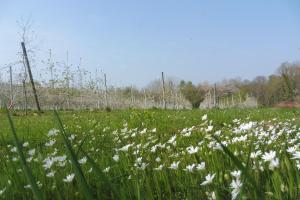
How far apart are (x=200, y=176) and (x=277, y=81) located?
60.9m

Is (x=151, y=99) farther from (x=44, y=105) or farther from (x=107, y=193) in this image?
(x=107, y=193)

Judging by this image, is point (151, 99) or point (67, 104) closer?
point (67, 104)

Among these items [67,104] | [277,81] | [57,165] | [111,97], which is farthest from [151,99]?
[57,165]

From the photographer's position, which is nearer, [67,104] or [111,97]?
[67,104]

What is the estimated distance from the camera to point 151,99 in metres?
43.7

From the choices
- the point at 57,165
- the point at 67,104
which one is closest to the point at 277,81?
the point at 67,104

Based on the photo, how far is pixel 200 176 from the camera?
2.21 meters

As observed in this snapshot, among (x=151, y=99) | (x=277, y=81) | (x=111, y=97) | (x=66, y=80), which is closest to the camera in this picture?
(x=66, y=80)

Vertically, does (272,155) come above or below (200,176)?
above

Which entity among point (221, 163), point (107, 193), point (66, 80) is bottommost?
point (107, 193)

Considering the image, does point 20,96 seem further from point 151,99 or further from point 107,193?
point 107,193

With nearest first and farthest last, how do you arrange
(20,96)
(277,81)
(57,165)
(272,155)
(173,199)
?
(272,155), (173,199), (57,165), (20,96), (277,81)

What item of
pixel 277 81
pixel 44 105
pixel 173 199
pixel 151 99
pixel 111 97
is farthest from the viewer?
pixel 277 81

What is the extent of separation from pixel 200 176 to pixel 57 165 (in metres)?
0.97
